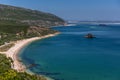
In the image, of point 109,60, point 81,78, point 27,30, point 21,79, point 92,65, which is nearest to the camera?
point 21,79

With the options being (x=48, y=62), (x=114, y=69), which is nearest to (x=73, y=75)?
(x=114, y=69)

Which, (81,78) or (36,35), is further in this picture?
(36,35)

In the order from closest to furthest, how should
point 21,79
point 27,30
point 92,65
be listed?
1. point 21,79
2. point 92,65
3. point 27,30

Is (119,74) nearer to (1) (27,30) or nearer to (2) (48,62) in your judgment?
(2) (48,62)

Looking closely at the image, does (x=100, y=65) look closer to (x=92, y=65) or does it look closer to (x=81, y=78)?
(x=92, y=65)

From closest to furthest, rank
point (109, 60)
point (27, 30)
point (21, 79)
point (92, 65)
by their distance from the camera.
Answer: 1. point (21, 79)
2. point (92, 65)
3. point (109, 60)
4. point (27, 30)

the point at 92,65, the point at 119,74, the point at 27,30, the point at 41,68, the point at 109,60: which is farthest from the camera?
the point at 27,30

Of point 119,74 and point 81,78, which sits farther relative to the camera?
point 119,74

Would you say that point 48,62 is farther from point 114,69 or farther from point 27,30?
point 27,30

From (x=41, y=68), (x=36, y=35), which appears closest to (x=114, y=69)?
(x=41, y=68)
